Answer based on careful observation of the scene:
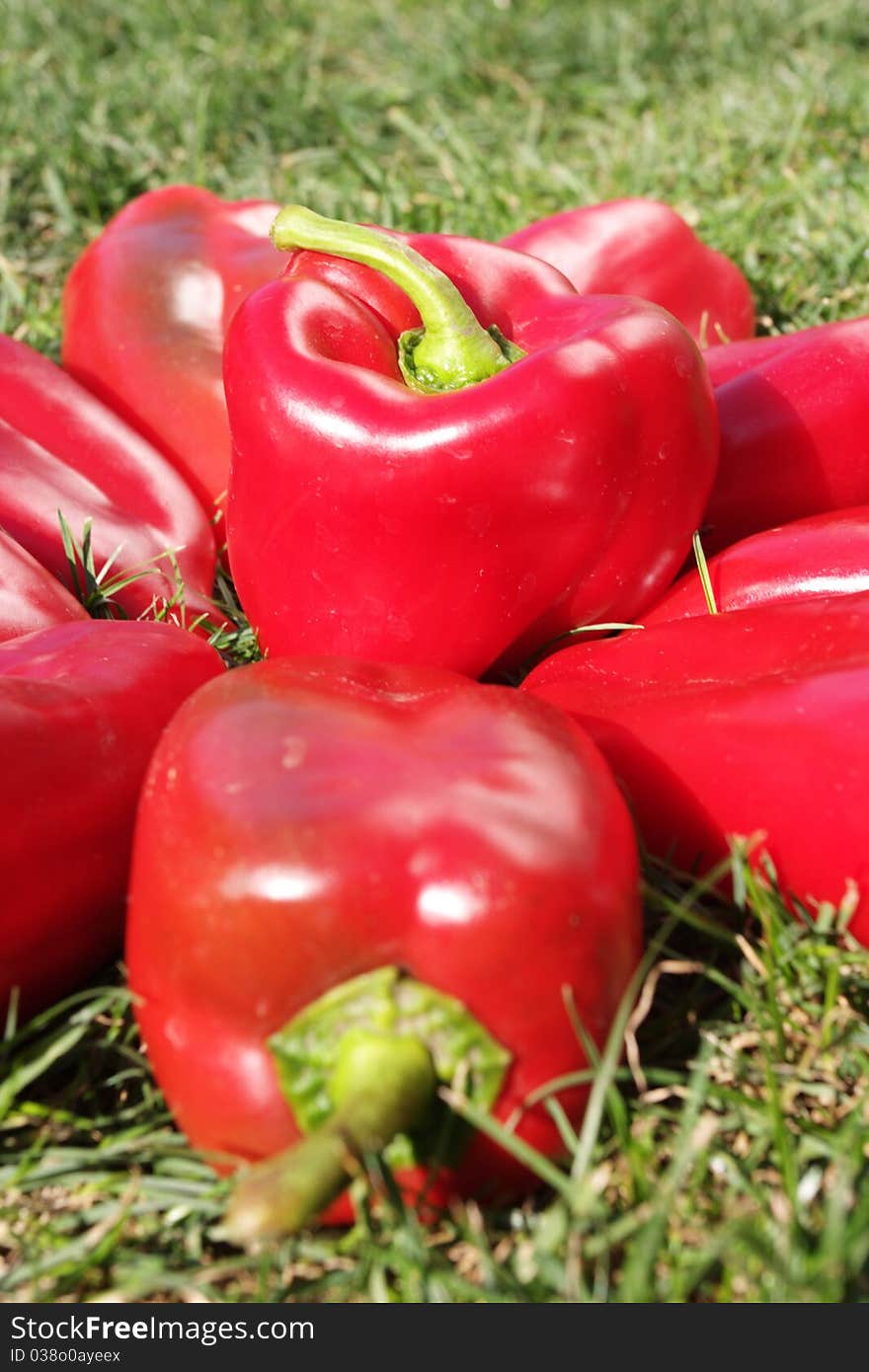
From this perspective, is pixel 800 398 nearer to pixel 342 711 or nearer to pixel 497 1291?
pixel 342 711

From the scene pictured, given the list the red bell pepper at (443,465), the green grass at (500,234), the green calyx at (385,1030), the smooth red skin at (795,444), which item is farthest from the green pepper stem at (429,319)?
the green calyx at (385,1030)

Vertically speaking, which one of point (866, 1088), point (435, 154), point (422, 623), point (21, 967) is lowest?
point (866, 1088)

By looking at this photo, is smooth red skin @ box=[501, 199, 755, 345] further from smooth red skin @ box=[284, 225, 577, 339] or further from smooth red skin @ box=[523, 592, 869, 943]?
smooth red skin @ box=[523, 592, 869, 943]

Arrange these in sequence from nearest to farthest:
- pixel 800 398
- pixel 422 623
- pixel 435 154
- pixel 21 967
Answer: pixel 21 967, pixel 422 623, pixel 800 398, pixel 435 154

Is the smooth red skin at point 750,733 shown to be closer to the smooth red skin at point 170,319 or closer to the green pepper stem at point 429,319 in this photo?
the green pepper stem at point 429,319

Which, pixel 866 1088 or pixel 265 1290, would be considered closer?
pixel 265 1290

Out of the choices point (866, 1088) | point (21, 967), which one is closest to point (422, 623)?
point (21, 967)

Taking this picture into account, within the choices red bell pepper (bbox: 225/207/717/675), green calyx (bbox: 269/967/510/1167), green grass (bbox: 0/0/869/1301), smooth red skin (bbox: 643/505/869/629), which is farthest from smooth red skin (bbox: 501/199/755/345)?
green calyx (bbox: 269/967/510/1167)
